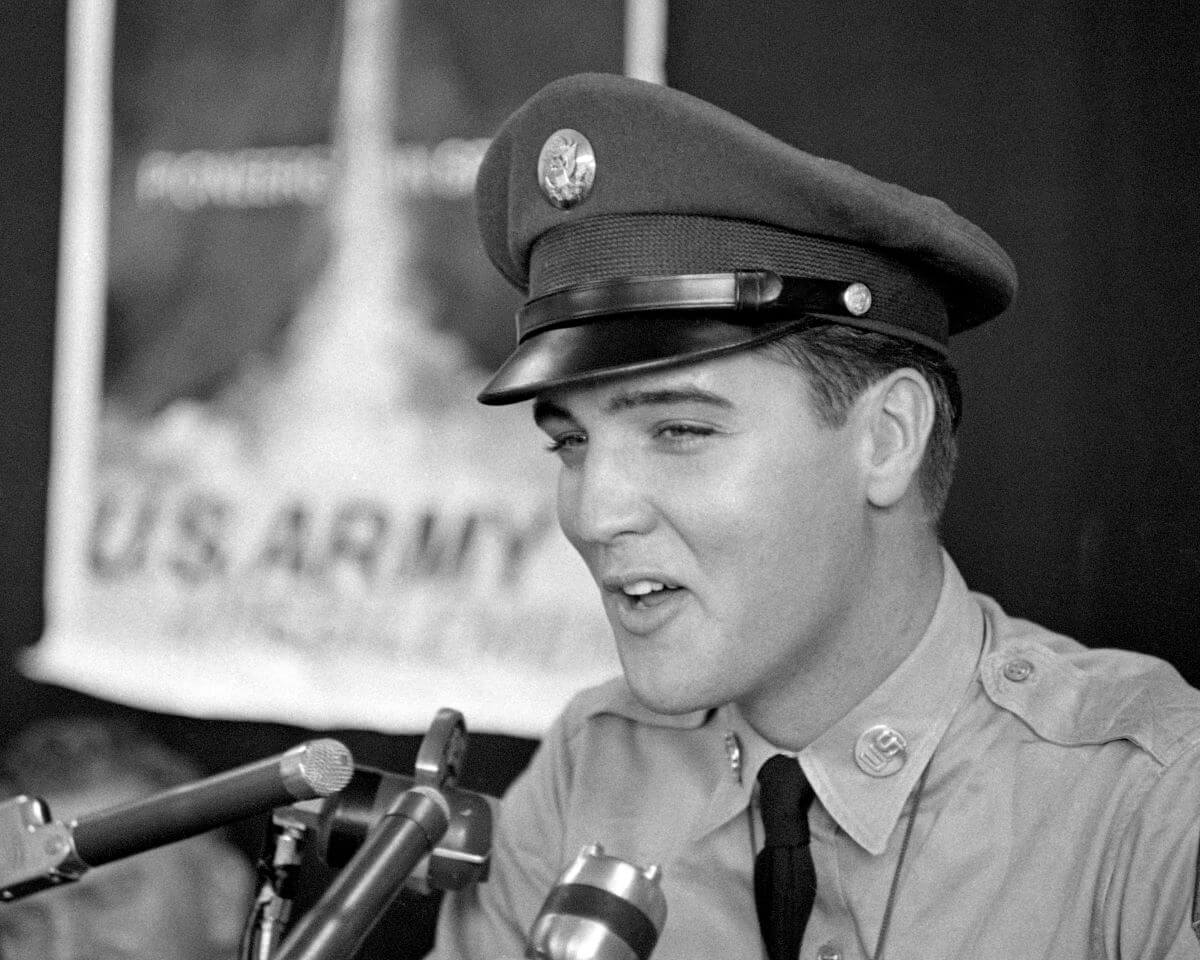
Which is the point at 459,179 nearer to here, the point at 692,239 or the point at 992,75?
the point at 992,75

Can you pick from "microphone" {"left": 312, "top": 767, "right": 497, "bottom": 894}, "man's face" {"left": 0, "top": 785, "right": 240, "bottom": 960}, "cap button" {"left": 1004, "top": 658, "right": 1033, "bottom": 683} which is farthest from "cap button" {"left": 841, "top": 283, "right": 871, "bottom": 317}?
"man's face" {"left": 0, "top": 785, "right": 240, "bottom": 960}

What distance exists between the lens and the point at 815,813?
1242mm

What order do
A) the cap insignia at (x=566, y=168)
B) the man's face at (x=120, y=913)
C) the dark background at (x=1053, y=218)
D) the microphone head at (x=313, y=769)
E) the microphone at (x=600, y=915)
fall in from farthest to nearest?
the man's face at (x=120, y=913) < the dark background at (x=1053, y=218) < the cap insignia at (x=566, y=168) < the microphone head at (x=313, y=769) < the microphone at (x=600, y=915)

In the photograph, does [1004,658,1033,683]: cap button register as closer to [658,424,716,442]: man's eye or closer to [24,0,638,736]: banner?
[658,424,716,442]: man's eye

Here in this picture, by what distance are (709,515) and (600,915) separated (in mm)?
452

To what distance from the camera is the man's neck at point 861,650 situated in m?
1.26

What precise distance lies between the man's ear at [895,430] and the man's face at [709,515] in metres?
0.04

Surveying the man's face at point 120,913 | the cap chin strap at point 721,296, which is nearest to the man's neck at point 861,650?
the cap chin strap at point 721,296

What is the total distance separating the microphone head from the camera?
0.86 metres

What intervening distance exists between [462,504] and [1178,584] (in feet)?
2.84

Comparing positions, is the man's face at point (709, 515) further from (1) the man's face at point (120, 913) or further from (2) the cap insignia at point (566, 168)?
(1) the man's face at point (120, 913)

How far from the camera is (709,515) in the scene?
3.74 feet

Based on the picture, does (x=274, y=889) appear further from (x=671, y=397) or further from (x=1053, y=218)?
(x=1053, y=218)

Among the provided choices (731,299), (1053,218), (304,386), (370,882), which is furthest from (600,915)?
(304,386)
